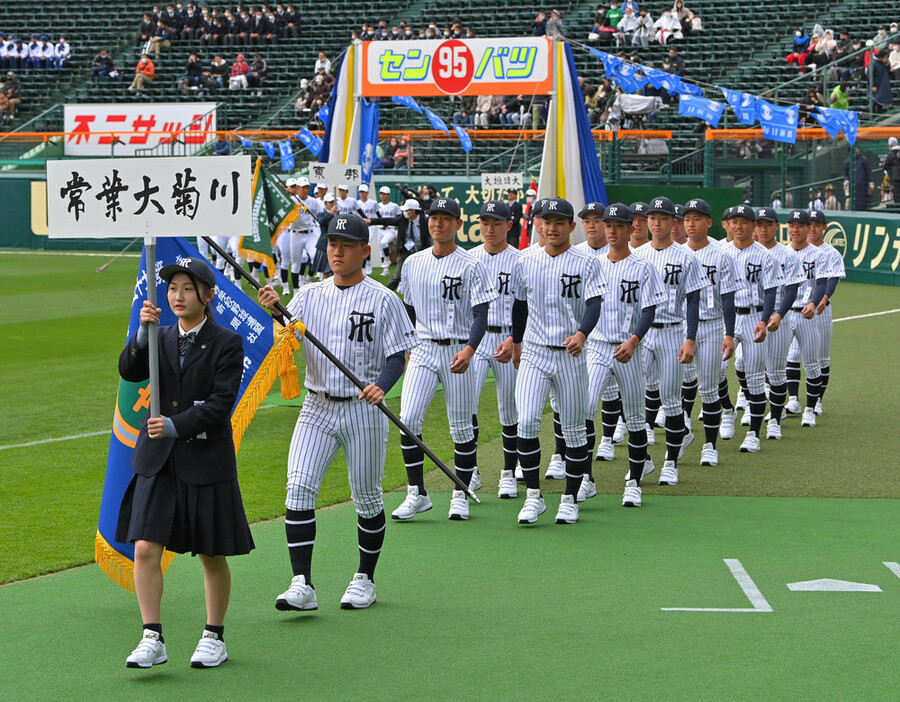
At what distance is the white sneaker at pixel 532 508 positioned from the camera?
903 centimetres

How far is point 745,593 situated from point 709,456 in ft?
14.2

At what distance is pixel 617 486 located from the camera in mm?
10602

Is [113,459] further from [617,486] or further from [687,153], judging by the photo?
[687,153]

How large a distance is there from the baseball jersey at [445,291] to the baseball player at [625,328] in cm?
110

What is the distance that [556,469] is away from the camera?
10.9 metres

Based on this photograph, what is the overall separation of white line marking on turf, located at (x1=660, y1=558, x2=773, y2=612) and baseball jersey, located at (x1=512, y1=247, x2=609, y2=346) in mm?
2090

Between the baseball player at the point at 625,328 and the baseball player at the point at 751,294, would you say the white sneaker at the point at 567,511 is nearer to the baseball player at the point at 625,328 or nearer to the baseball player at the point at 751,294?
the baseball player at the point at 625,328

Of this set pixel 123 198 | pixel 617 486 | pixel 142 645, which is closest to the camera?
pixel 142 645

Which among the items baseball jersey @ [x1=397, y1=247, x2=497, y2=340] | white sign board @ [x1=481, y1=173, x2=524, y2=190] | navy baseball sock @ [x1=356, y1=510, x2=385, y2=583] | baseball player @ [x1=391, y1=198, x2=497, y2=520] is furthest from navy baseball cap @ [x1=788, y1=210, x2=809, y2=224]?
white sign board @ [x1=481, y1=173, x2=524, y2=190]

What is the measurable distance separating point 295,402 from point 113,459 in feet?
25.3

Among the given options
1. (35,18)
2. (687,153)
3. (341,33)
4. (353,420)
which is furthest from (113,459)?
(35,18)

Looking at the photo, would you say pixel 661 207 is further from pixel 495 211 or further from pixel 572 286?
pixel 572 286

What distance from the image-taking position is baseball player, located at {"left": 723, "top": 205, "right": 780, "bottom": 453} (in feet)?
40.8

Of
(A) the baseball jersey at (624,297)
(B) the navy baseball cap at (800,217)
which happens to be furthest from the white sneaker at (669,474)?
(B) the navy baseball cap at (800,217)
